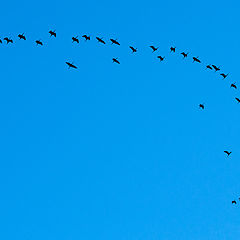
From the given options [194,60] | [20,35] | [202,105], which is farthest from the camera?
[202,105]

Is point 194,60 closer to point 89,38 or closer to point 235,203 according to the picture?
point 89,38

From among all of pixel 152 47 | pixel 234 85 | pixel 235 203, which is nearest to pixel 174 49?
pixel 152 47

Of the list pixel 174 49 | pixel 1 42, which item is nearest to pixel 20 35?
pixel 1 42

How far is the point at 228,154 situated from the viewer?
105 m

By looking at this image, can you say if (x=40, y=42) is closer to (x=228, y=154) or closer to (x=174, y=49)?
(x=174, y=49)

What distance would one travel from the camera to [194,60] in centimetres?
9950

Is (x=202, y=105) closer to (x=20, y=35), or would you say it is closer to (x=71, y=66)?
(x=71, y=66)

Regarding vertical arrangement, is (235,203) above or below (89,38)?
below

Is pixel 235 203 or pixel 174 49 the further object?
pixel 235 203

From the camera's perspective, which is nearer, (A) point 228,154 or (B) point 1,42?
(B) point 1,42

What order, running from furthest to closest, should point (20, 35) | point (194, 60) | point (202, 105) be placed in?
1. point (202, 105)
2. point (194, 60)
3. point (20, 35)

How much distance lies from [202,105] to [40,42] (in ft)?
77.8

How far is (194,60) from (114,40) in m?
10.5

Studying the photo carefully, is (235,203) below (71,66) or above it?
below
